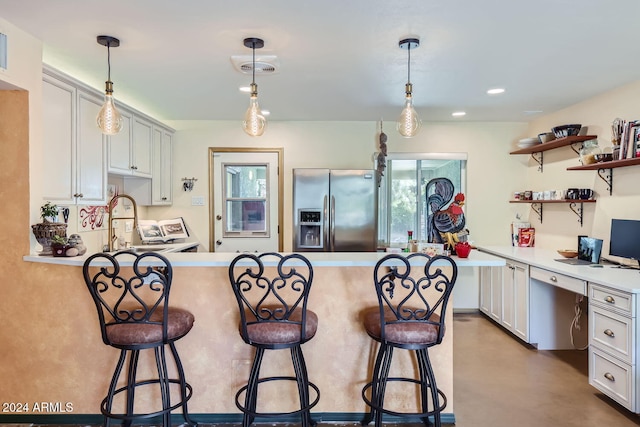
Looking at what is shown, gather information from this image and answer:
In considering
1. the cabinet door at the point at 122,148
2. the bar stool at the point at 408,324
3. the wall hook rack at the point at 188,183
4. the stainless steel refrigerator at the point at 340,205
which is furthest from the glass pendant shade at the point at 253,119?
the wall hook rack at the point at 188,183

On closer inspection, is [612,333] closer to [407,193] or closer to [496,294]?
[496,294]

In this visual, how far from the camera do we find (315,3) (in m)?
1.90

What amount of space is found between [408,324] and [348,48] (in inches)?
68.9

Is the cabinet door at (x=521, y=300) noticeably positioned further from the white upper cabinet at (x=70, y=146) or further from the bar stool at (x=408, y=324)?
the white upper cabinet at (x=70, y=146)

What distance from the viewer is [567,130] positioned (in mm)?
3621

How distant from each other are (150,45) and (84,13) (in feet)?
1.41

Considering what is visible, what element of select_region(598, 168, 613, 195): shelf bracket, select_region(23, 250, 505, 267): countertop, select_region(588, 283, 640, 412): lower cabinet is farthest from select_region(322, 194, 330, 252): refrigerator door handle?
select_region(598, 168, 613, 195): shelf bracket

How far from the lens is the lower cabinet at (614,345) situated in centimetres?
232

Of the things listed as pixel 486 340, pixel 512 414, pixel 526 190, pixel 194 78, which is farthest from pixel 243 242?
pixel 526 190

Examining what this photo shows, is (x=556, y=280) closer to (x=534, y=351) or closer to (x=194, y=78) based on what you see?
(x=534, y=351)

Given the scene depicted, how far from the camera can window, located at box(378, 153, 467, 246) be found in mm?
4703

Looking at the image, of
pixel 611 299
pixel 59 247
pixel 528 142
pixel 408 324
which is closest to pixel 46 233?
pixel 59 247

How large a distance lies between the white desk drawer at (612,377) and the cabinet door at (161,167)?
419cm

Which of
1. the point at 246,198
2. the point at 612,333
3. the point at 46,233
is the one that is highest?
the point at 246,198
